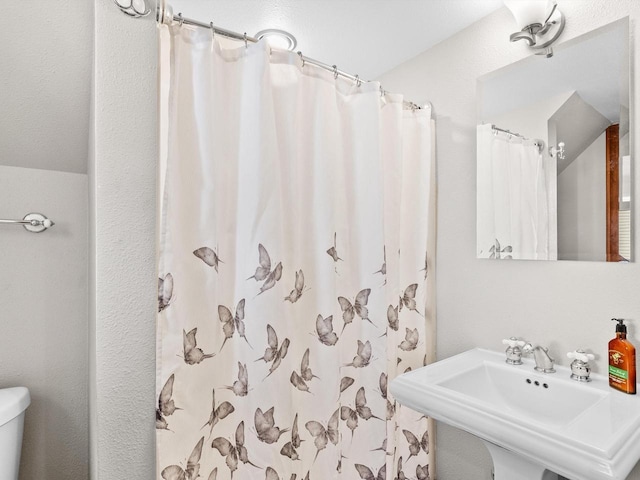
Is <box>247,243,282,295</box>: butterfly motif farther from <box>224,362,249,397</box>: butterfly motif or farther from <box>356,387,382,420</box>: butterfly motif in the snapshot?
<box>356,387,382,420</box>: butterfly motif

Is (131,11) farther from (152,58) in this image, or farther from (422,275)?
(422,275)

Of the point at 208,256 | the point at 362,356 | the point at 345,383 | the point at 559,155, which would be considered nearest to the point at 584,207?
the point at 559,155

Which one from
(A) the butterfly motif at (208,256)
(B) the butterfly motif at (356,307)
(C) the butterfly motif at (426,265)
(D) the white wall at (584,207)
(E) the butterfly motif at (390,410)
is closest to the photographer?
(A) the butterfly motif at (208,256)

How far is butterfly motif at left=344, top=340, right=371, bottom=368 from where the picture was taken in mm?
1431

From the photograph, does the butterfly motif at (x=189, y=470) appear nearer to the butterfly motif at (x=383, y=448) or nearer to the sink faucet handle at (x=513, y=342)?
the butterfly motif at (x=383, y=448)

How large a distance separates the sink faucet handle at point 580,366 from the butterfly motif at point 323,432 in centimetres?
83

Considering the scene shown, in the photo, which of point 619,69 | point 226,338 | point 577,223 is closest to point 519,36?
point 619,69

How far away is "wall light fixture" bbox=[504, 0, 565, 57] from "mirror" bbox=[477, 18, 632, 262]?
2.1 inches

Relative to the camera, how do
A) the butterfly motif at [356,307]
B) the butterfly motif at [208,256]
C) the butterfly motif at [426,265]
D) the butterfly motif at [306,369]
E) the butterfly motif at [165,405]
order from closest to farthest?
the butterfly motif at [165,405] → the butterfly motif at [208,256] → the butterfly motif at [306,369] → the butterfly motif at [356,307] → the butterfly motif at [426,265]

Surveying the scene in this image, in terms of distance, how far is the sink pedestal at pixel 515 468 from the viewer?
1.06m

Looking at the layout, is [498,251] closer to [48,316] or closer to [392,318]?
[392,318]

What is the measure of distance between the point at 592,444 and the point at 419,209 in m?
1.06

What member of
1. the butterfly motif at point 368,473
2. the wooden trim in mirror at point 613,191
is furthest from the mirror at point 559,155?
the butterfly motif at point 368,473

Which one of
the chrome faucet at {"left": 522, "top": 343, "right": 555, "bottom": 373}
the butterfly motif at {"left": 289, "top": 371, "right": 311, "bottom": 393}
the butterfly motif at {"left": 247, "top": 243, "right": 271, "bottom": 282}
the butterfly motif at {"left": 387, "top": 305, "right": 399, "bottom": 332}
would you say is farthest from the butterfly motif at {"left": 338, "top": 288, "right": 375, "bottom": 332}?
the chrome faucet at {"left": 522, "top": 343, "right": 555, "bottom": 373}
